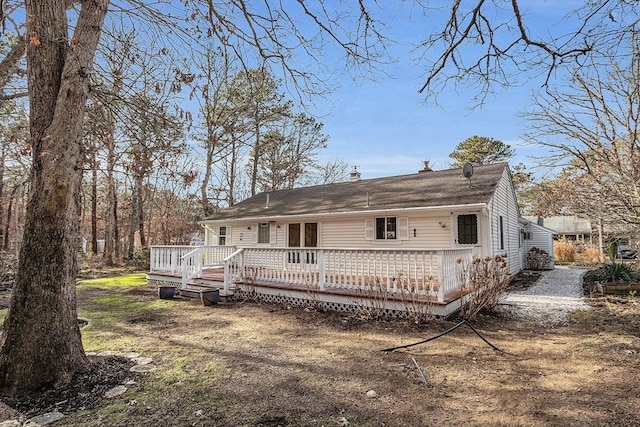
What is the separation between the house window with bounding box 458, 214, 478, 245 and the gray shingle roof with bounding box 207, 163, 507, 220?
733 mm

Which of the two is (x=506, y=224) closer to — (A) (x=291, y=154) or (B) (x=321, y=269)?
(B) (x=321, y=269)

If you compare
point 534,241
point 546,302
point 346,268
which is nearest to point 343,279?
point 346,268

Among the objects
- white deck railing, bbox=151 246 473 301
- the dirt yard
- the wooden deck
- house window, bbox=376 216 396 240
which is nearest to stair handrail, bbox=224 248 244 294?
white deck railing, bbox=151 246 473 301

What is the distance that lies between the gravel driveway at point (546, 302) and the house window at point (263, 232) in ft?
30.7

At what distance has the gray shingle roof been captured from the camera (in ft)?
37.3

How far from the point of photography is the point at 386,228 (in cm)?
1222

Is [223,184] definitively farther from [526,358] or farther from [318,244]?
[526,358]

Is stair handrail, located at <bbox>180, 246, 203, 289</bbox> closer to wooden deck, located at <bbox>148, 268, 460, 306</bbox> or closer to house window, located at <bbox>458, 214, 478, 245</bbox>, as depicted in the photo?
wooden deck, located at <bbox>148, 268, 460, 306</bbox>

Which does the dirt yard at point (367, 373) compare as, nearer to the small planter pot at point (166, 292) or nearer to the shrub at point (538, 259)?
the small planter pot at point (166, 292)

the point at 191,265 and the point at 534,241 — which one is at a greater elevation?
the point at 534,241

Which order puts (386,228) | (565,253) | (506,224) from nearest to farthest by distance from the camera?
(386,228), (506,224), (565,253)

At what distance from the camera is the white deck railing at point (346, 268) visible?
7035 mm

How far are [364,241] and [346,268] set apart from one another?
451 cm

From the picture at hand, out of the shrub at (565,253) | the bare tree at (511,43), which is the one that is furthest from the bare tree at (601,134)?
the shrub at (565,253)
